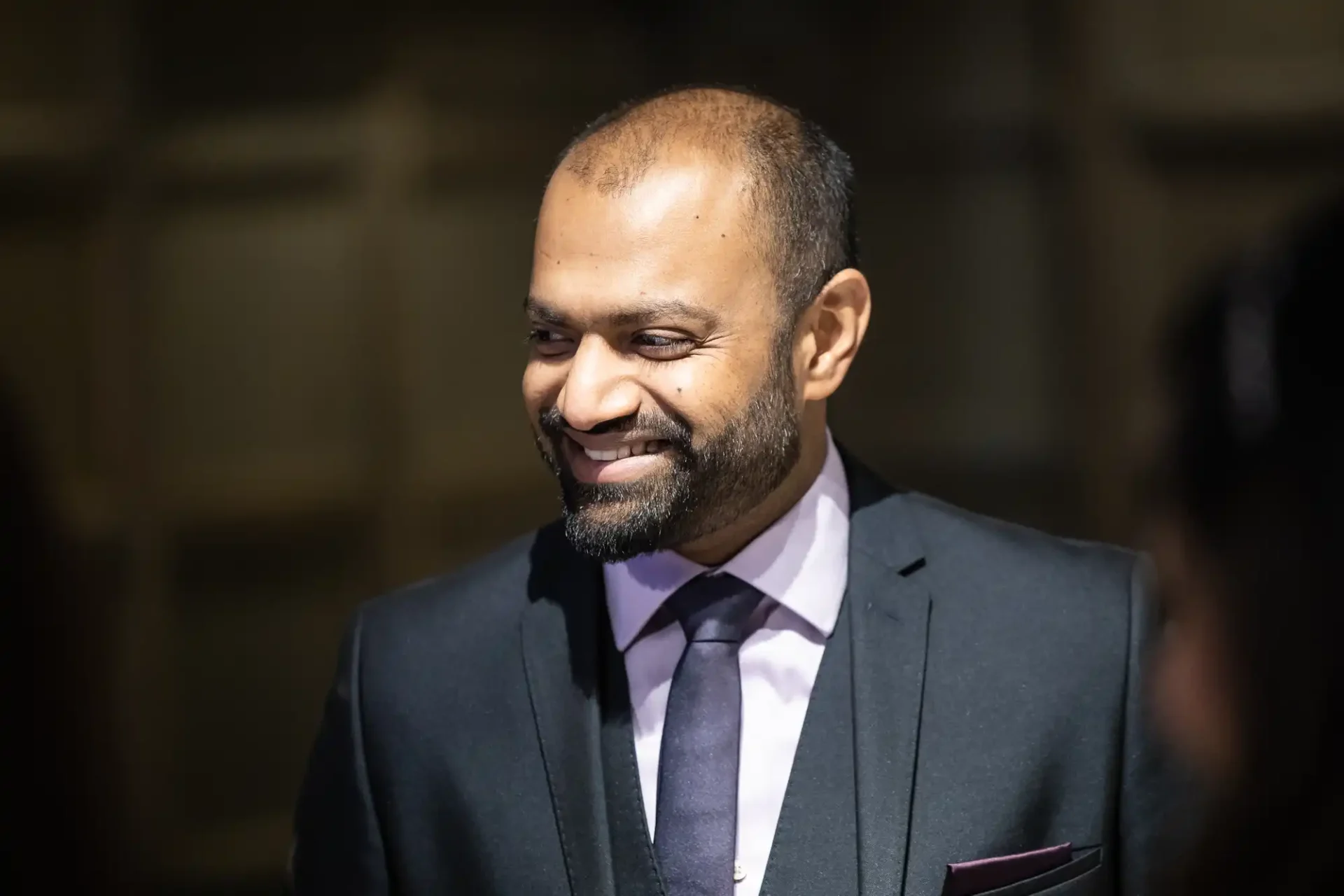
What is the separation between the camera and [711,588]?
150 cm

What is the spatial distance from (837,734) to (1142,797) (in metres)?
0.33

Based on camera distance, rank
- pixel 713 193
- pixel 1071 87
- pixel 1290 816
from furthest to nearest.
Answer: pixel 1071 87, pixel 713 193, pixel 1290 816

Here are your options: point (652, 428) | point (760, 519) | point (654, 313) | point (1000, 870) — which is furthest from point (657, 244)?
point (1000, 870)

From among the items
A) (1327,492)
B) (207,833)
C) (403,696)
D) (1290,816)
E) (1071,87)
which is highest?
(1071,87)

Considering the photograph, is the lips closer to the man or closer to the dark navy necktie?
the man

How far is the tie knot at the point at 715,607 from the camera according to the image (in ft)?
4.86

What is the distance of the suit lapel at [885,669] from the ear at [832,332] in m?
0.15

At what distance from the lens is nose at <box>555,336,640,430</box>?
53.7 inches

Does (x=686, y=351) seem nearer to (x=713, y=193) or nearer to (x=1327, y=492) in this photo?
(x=713, y=193)

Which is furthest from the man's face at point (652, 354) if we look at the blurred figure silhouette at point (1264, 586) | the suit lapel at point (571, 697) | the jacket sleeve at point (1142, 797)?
the blurred figure silhouette at point (1264, 586)

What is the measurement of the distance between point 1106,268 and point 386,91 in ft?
3.35

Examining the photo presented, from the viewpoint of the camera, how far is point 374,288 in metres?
1.98

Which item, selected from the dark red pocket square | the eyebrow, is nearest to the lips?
the eyebrow

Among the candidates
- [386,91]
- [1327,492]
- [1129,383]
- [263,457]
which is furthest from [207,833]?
[1327,492]
